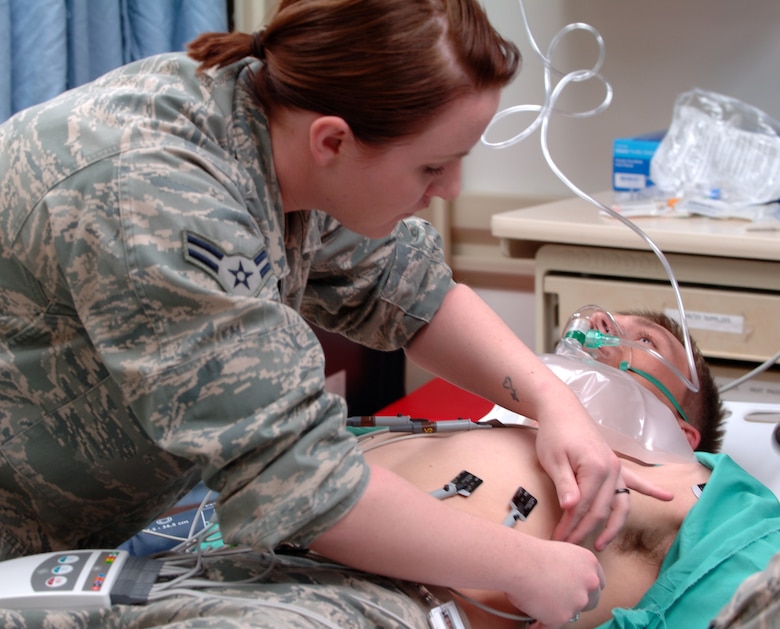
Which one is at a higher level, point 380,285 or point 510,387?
point 380,285

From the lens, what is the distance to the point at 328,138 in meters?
1.07

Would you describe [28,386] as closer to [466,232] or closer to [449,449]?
[449,449]

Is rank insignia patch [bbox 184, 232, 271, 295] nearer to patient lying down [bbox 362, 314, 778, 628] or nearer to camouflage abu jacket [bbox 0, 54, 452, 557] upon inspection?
camouflage abu jacket [bbox 0, 54, 452, 557]

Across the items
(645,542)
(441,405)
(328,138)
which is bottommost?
(441,405)

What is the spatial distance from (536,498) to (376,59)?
2.32 ft

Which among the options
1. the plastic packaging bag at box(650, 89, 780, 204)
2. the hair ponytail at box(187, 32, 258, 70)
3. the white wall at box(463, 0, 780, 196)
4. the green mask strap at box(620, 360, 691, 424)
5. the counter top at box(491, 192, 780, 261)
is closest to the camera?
the hair ponytail at box(187, 32, 258, 70)

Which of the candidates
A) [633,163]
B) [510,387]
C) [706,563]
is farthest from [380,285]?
[633,163]

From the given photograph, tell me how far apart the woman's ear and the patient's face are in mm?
908

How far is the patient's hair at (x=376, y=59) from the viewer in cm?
101

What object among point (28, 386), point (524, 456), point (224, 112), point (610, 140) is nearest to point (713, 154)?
point (610, 140)

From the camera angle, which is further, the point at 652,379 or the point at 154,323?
the point at 652,379

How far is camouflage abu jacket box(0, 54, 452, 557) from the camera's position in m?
0.95

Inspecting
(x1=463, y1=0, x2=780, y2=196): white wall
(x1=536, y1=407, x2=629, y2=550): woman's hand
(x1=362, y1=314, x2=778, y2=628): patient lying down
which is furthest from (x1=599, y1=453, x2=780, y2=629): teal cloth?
(x1=463, y1=0, x2=780, y2=196): white wall

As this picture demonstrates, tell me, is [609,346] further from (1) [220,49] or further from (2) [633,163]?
(1) [220,49]
